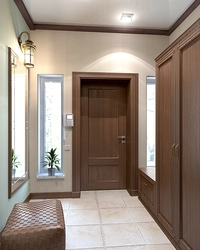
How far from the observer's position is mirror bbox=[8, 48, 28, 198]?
2.29 meters

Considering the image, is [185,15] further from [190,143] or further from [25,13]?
[25,13]

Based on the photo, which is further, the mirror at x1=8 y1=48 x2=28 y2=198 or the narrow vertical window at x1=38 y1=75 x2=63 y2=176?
the narrow vertical window at x1=38 y1=75 x2=63 y2=176

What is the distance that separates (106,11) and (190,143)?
2273 mm

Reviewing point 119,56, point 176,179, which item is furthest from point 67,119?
point 176,179

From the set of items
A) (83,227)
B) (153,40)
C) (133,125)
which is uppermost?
(153,40)

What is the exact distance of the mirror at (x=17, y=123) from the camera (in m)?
2.29

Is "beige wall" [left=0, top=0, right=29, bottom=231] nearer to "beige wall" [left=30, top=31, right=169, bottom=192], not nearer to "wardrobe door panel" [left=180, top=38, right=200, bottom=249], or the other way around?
A: "beige wall" [left=30, top=31, right=169, bottom=192]

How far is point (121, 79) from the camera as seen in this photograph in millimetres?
3375

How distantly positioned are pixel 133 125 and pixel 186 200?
1770mm

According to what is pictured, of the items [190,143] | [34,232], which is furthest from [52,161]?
[190,143]

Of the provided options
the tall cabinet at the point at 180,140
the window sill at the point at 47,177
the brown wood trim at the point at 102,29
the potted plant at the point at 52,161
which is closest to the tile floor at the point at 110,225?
the tall cabinet at the point at 180,140

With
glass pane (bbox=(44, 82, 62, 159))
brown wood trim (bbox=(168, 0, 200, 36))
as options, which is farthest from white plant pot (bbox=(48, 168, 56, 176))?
brown wood trim (bbox=(168, 0, 200, 36))

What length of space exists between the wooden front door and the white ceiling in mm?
1022

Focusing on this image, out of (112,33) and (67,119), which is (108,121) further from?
(112,33)
